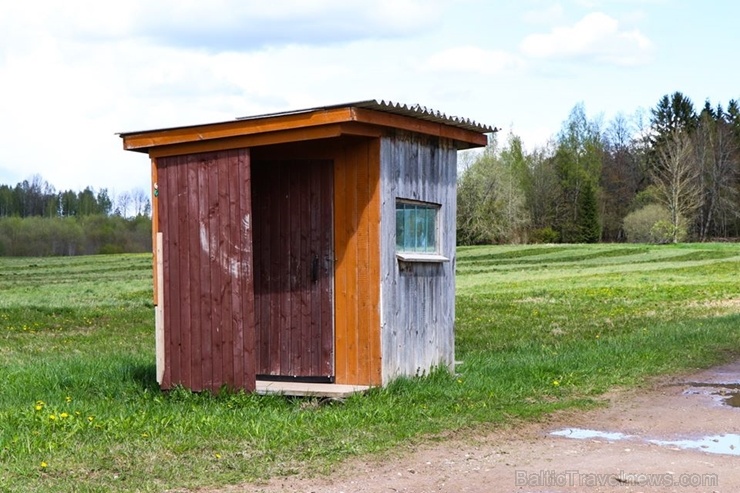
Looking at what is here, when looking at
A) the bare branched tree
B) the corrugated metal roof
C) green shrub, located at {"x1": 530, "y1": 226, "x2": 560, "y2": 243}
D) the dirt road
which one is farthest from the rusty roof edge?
green shrub, located at {"x1": 530, "y1": 226, "x2": 560, "y2": 243}

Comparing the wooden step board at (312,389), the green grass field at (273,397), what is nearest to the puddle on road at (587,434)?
the green grass field at (273,397)

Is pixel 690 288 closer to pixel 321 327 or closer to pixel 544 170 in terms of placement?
pixel 321 327

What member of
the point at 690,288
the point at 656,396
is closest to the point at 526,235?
the point at 690,288

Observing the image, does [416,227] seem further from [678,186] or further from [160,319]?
[678,186]

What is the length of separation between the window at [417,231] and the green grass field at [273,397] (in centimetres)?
140

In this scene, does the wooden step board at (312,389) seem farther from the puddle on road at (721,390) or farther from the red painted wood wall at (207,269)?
the puddle on road at (721,390)

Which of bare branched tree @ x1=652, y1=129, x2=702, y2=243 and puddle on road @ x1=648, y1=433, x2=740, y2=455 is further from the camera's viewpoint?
bare branched tree @ x1=652, y1=129, x2=702, y2=243

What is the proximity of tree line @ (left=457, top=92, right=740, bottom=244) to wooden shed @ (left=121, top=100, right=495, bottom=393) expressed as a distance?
216 feet

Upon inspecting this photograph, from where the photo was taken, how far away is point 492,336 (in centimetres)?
1753

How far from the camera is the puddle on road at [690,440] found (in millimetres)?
8102

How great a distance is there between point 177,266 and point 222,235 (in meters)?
0.69

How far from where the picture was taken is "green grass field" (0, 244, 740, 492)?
748 centimetres

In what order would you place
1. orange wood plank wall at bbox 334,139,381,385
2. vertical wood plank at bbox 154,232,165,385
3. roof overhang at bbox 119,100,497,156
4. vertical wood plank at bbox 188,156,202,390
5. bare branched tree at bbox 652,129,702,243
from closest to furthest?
1. roof overhang at bbox 119,100,497,156
2. orange wood plank wall at bbox 334,139,381,385
3. vertical wood plank at bbox 188,156,202,390
4. vertical wood plank at bbox 154,232,165,385
5. bare branched tree at bbox 652,129,702,243

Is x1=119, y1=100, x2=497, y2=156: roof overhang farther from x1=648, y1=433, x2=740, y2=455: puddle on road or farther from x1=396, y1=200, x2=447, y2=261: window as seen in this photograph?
x1=648, y1=433, x2=740, y2=455: puddle on road
